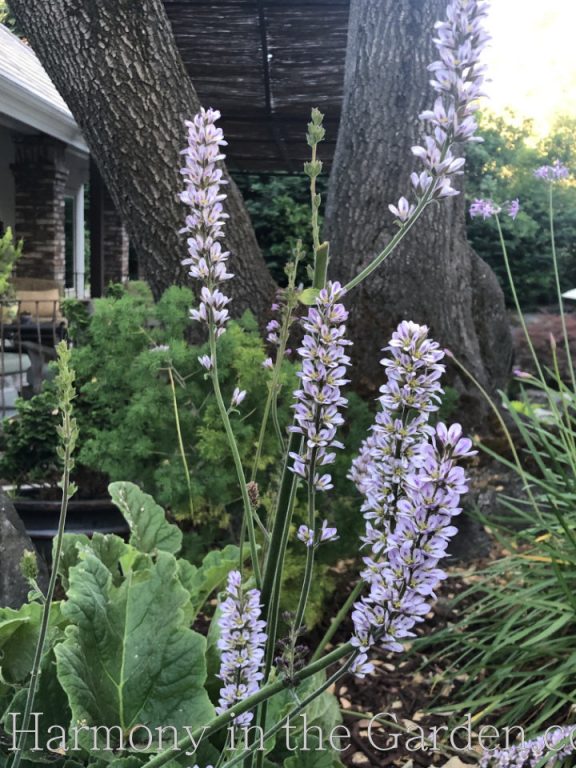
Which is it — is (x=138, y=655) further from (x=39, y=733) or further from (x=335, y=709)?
(x=335, y=709)

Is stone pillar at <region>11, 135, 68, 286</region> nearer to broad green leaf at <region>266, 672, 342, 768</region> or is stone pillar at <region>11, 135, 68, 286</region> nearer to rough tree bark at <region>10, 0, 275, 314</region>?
rough tree bark at <region>10, 0, 275, 314</region>

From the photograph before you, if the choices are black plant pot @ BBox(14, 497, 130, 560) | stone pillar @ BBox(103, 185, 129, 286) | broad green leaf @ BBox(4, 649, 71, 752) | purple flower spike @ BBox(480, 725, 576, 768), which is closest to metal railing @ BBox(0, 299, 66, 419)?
black plant pot @ BBox(14, 497, 130, 560)

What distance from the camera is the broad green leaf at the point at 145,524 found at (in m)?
2.22

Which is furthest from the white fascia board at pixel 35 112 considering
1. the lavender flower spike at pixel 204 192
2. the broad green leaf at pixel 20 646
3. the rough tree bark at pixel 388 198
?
the lavender flower spike at pixel 204 192

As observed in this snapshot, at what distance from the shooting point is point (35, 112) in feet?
34.4

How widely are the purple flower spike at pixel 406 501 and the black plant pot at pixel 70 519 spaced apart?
2.53 meters

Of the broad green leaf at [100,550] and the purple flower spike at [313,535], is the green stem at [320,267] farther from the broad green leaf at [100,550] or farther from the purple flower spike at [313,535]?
the broad green leaf at [100,550]

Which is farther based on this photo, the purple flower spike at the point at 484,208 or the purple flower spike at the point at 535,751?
the purple flower spike at the point at 484,208

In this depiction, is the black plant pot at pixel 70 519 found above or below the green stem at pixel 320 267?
below

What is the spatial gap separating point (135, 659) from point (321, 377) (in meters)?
0.90

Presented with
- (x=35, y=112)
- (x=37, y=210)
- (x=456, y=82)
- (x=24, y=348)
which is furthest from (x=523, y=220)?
(x=456, y=82)

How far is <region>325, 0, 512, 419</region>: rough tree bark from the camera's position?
3666mm

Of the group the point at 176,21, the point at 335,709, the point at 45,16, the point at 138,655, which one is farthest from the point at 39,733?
the point at 176,21

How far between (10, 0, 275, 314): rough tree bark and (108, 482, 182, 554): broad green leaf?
1.43 m
